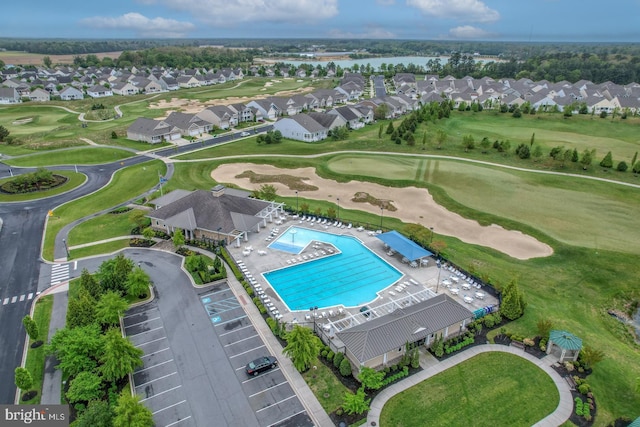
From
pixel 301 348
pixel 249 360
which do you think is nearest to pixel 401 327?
pixel 301 348

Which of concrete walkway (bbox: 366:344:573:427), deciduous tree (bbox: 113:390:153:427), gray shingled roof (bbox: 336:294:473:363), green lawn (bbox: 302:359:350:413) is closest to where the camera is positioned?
deciduous tree (bbox: 113:390:153:427)

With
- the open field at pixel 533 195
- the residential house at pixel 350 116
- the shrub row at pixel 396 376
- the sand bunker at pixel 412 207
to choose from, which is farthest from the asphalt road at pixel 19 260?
the residential house at pixel 350 116

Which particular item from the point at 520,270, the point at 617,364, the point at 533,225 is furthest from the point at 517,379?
the point at 533,225

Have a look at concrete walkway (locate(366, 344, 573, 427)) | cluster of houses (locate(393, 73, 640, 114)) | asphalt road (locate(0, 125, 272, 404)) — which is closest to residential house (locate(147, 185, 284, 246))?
asphalt road (locate(0, 125, 272, 404))

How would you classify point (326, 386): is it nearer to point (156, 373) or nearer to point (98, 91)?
point (156, 373)

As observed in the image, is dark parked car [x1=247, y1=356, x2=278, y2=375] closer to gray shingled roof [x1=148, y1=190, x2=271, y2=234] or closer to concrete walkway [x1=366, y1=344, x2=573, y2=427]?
Result: concrete walkway [x1=366, y1=344, x2=573, y2=427]

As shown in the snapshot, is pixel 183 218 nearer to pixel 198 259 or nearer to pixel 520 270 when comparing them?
pixel 198 259
